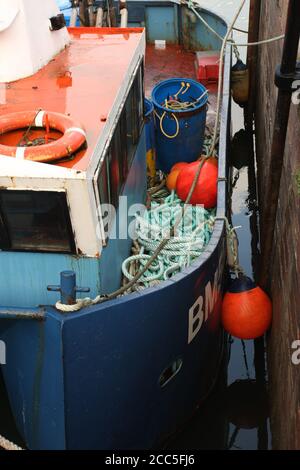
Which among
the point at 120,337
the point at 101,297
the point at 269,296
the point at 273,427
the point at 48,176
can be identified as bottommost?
the point at 273,427

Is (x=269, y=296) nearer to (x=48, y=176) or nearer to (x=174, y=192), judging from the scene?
(x=174, y=192)

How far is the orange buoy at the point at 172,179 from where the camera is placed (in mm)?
7391

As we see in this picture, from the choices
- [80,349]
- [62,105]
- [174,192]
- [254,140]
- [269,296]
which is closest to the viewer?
[80,349]

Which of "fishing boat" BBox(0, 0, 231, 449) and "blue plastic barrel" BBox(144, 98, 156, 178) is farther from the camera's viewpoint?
"blue plastic barrel" BBox(144, 98, 156, 178)

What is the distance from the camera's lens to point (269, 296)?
22.6 ft

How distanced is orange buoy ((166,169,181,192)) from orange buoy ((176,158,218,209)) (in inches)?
9.4

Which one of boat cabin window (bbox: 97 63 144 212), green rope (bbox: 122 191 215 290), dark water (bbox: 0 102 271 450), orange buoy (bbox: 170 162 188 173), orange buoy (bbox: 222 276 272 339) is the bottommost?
dark water (bbox: 0 102 271 450)

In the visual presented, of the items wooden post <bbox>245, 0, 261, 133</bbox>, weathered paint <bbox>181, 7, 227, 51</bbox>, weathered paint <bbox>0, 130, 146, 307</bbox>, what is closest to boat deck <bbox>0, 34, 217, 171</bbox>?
weathered paint <bbox>0, 130, 146, 307</bbox>

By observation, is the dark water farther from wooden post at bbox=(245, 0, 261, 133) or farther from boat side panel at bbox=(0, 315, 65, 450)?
wooden post at bbox=(245, 0, 261, 133)

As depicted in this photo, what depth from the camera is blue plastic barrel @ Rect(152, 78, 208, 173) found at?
7629mm

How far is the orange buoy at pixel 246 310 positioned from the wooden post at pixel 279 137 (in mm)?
408
